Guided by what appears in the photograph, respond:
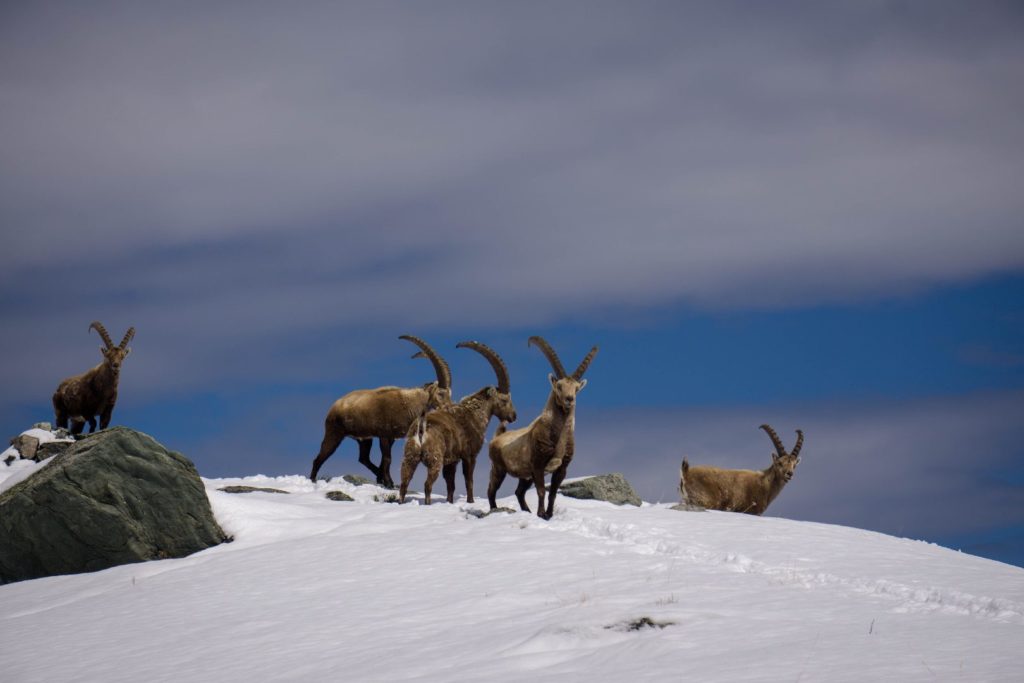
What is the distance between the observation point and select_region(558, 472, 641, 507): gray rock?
21203 mm

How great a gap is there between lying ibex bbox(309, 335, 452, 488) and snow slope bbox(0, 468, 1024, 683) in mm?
6446

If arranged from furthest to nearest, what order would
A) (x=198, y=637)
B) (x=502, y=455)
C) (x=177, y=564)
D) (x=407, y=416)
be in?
1. (x=407, y=416)
2. (x=502, y=455)
3. (x=177, y=564)
4. (x=198, y=637)

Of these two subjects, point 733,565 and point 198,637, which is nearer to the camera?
point 198,637

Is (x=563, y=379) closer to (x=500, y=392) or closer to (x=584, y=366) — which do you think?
(x=584, y=366)

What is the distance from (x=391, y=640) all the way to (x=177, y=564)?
255 inches

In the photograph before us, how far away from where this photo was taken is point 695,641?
811 centimetres

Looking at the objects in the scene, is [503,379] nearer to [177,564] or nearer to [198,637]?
[177,564]

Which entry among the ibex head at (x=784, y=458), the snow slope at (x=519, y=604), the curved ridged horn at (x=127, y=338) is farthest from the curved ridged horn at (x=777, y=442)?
the curved ridged horn at (x=127, y=338)

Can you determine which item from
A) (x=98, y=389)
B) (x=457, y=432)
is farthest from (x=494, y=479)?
(x=98, y=389)

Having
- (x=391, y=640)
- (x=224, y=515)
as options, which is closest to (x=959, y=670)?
(x=391, y=640)

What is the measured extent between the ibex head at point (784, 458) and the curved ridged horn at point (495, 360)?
914 cm

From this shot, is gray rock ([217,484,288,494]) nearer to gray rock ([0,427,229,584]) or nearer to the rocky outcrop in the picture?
gray rock ([0,427,229,584])

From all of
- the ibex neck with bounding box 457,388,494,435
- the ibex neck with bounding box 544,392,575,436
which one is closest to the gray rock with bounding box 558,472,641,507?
the ibex neck with bounding box 457,388,494,435

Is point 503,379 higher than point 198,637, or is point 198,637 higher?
point 503,379
